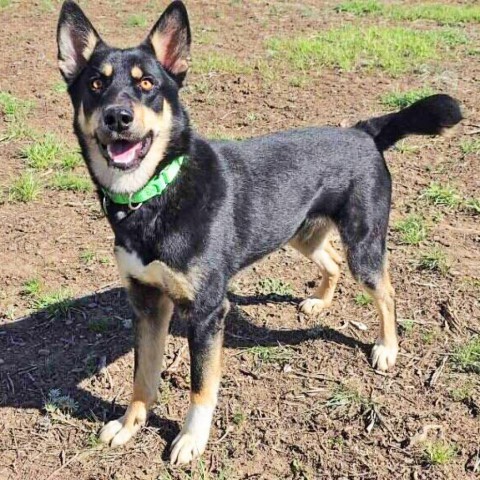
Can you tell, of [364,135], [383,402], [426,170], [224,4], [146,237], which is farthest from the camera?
[224,4]

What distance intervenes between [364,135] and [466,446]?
1.89m

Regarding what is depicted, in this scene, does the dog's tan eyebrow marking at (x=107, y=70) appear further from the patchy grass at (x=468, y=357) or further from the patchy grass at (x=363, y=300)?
the patchy grass at (x=468, y=357)

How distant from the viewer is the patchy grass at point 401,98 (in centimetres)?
726

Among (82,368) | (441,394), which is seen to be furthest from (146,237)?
(441,394)

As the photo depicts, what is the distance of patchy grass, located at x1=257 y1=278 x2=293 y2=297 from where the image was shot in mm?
4820

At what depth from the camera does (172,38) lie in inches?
139

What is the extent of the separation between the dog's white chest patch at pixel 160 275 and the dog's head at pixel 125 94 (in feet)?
1.14

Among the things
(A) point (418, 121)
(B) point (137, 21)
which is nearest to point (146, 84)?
(A) point (418, 121)

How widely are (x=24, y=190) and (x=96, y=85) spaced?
2731 millimetres

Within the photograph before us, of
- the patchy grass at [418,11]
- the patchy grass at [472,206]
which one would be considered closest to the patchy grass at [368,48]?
the patchy grass at [418,11]

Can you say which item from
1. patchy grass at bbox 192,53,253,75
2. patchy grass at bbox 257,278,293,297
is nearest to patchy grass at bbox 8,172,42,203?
patchy grass at bbox 257,278,293,297

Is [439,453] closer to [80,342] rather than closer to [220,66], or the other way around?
[80,342]

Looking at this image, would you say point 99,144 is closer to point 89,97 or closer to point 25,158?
point 89,97

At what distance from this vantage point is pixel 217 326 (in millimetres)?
3434
